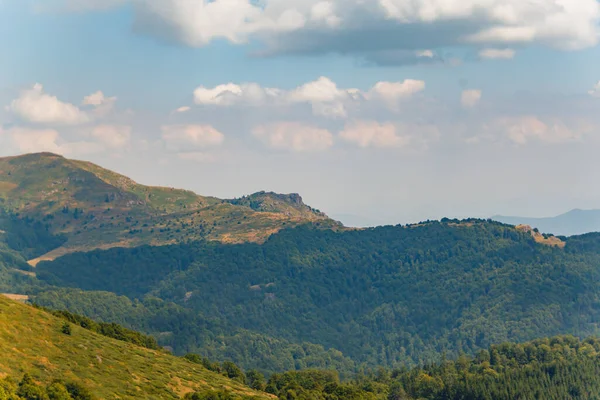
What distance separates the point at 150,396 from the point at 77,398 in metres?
32.6

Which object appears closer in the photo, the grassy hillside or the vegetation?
the vegetation

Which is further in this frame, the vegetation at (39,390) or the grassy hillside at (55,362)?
the grassy hillside at (55,362)

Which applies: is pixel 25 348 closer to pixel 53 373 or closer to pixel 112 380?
pixel 53 373

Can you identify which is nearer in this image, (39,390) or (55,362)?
(39,390)

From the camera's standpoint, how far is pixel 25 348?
17400 cm

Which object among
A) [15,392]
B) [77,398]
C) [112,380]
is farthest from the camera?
[112,380]

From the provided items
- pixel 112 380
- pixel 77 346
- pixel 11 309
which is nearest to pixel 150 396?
pixel 112 380

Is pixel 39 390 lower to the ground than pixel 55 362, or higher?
lower

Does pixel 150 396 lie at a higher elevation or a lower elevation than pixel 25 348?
lower

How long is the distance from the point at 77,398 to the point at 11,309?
48193 mm

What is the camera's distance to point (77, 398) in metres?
157

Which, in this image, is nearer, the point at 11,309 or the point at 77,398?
the point at 77,398

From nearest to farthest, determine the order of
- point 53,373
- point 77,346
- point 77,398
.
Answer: point 77,398, point 53,373, point 77,346

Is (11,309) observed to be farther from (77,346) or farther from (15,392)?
(15,392)
